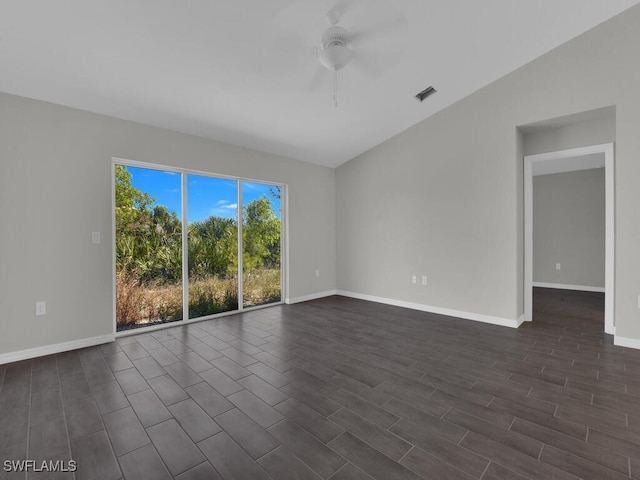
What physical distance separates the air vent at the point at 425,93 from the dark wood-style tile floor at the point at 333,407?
10.2 feet

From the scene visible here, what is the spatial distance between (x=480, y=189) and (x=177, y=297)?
440 centimetres

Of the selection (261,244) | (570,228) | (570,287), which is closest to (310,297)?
(261,244)

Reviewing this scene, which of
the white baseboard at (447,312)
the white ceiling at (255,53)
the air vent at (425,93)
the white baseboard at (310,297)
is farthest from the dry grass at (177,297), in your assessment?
the air vent at (425,93)

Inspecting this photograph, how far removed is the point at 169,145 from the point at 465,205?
4.11 meters

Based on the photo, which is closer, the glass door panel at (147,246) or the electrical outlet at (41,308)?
the electrical outlet at (41,308)

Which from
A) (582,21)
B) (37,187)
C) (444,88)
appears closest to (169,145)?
(37,187)

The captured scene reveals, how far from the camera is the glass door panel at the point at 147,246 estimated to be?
140 inches

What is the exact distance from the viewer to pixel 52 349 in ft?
9.95

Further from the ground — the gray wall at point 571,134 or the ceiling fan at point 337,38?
the ceiling fan at point 337,38

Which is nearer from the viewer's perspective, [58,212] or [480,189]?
[58,212]

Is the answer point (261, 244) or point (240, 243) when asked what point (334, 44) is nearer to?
point (240, 243)

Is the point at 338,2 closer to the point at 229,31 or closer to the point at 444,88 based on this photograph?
the point at 229,31

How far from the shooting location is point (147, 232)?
3729mm

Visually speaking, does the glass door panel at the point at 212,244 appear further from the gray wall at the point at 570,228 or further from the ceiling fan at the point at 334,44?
the gray wall at the point at 570,228
